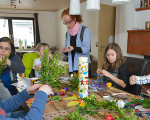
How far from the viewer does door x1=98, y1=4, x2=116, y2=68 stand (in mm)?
4059

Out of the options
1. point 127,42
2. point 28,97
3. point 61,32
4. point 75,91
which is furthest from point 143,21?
point 61,32

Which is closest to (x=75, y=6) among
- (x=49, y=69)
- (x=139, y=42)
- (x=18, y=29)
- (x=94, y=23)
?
(x=49, y=69)

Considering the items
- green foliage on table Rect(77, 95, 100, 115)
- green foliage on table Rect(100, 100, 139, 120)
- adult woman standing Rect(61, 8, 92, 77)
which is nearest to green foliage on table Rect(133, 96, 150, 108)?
green foliage on table Rect(100, 100, 139, 120)

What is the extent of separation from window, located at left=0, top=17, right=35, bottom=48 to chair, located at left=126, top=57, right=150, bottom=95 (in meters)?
6.14

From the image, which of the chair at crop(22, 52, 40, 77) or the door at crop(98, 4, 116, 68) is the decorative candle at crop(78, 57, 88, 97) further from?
the door at crop(98, 4, 116, 68)

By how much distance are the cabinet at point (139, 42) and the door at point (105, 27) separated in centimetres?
65

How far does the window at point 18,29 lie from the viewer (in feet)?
21.8

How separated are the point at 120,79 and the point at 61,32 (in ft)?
18.8

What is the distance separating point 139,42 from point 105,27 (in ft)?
3.40

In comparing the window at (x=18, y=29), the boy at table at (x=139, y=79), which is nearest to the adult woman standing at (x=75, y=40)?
the boy at table at (x=139, y=79)

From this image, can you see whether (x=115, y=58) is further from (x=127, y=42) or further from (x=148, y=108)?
(x=127, y=42)

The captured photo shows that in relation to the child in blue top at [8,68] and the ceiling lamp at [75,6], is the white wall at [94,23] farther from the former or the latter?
the child in blue top at [8,68]

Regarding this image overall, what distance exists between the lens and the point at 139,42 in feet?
12.0

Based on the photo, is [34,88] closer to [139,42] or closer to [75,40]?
[75,40]
